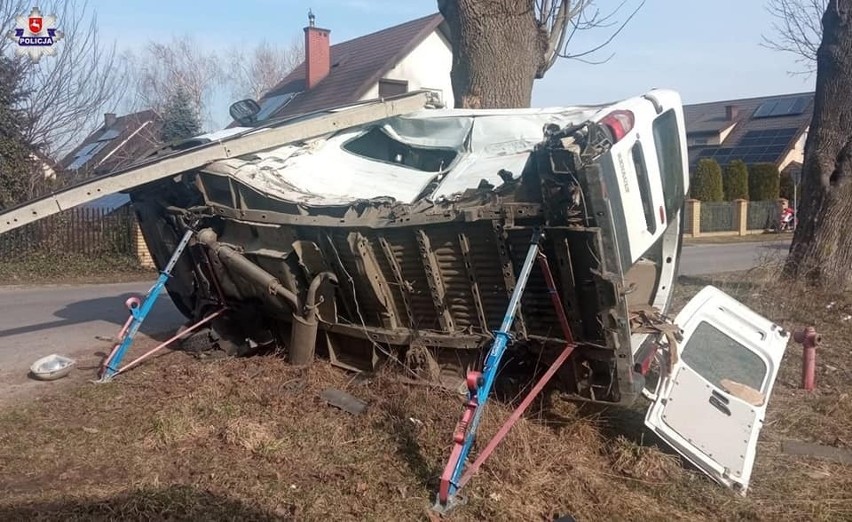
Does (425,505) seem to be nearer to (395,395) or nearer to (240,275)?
(395,395)

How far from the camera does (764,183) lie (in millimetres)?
35125

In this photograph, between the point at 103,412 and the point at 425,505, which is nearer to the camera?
the point at 425,505

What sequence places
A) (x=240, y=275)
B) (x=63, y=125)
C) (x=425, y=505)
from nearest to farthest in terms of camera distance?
(x=425, y=505)
(x=240, y=275)
(x=63, y=125)

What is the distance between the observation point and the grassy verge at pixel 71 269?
14906mm

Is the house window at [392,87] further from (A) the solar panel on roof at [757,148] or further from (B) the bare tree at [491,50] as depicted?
(A) the solar panel on roof at [757,148]

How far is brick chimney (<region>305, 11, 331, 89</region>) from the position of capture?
28.2 meters

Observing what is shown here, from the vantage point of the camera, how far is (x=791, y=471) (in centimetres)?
458

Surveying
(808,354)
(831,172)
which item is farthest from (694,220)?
(808,354)

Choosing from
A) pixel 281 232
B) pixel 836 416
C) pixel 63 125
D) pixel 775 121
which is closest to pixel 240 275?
pixel 281 232

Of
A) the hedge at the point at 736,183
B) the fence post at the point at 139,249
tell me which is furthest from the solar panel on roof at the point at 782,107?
the fence post at the point at 139,249

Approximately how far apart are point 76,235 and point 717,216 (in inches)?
991

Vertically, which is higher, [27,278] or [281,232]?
[281,232]

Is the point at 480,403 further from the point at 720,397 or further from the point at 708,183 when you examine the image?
the point at 708,183

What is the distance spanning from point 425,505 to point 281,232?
2.54 metres
